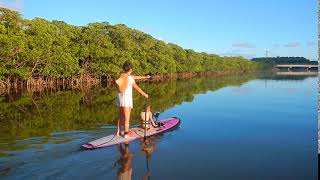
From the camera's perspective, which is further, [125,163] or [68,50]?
[68,50]

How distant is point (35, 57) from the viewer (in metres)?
40.1

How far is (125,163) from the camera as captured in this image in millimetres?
9641

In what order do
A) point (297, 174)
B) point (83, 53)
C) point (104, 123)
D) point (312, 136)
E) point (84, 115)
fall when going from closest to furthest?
point (297, 174) → point (312, 136) → point (104, 123) → point (84, 115) → point (83, 53)

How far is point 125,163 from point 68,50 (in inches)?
1594

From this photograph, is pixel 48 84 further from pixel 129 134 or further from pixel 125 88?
pixel 125 88

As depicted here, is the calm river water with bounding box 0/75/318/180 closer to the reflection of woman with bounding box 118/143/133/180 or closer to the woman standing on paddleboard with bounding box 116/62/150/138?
the reflection of woman with bounding box 118/143/133/180

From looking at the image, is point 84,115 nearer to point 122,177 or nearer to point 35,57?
point 122,177

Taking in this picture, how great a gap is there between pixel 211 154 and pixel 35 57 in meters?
32.2

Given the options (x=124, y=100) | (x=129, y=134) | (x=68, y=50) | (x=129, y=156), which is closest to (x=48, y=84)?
(x=68, y=50)

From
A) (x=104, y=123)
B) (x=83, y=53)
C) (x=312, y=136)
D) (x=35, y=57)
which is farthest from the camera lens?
(x=83, y=53)

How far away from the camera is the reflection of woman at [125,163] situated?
8.64 meters

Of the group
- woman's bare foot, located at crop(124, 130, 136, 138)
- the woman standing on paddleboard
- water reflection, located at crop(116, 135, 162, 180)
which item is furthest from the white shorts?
water reflection, located at crop(116, 135, 162, 180)

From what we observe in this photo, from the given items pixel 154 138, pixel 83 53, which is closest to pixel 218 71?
pixel 83 53

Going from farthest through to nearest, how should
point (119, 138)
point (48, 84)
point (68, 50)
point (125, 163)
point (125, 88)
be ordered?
1. point (68, 50)
2. point (48, 84)
3. point (119, 138)
4. point (125, 88)
5. point (125, 163)
